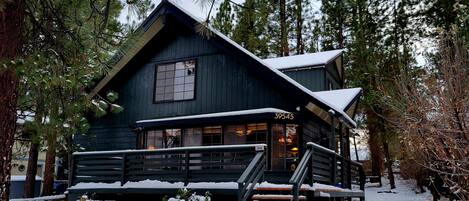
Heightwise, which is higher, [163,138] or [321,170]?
[163,138]

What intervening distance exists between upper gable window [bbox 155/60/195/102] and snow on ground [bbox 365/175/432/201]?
962 cm

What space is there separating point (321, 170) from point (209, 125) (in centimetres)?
407

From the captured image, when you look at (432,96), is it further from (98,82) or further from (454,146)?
(98,82)

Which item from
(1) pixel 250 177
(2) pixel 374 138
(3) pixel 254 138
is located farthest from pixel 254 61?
(2) pixel 374 138

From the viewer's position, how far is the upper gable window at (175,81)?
1462 centimetres

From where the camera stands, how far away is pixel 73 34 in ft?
21.8

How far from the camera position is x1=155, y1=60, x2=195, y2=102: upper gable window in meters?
14.6

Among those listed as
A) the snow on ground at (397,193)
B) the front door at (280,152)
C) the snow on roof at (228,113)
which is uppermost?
the snow on roof at (228,113)

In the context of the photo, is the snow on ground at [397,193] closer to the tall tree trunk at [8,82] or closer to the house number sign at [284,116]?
the house number sign at [284,116]

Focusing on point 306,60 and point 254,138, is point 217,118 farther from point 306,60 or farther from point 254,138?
point 306,60

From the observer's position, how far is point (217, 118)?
1305 cm

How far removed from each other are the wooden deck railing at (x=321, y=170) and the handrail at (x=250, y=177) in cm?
92

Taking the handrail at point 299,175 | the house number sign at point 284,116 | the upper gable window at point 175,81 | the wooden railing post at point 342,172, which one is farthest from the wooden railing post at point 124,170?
the wooden railing post at point 342,172

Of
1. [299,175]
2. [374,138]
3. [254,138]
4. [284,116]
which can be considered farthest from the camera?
[374,138]
